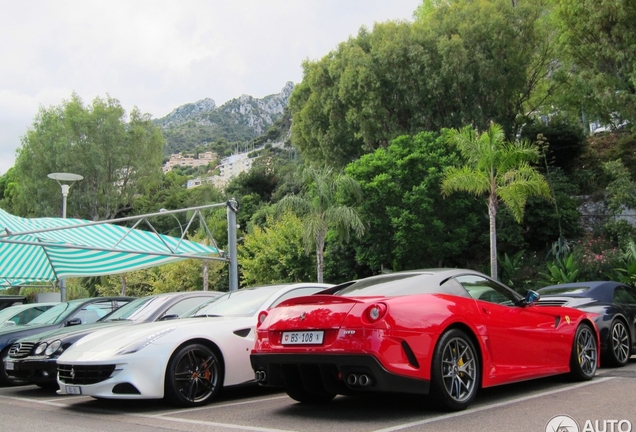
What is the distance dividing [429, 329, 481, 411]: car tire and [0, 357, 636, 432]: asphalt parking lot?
0.44 ft

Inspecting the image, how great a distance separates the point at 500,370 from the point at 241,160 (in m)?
159

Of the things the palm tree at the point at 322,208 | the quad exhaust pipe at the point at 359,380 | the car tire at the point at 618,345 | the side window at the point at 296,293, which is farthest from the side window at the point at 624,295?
the palm tree at the point at 322,208

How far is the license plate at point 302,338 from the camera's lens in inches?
217

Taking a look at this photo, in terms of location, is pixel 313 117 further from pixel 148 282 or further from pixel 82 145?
pixel 82 145

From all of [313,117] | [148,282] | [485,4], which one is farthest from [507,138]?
[148,282]

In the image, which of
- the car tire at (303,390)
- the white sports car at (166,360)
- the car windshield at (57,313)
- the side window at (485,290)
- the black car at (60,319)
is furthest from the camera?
the car windshield at (57,313)

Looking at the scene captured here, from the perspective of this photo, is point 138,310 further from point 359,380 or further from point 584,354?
point 584,354

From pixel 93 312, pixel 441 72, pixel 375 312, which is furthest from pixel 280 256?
pixel 375 312

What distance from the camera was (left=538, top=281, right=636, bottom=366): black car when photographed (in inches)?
338

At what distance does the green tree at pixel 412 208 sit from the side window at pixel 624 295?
671 inches

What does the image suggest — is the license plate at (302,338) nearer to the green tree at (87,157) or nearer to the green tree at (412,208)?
the green tree at (412,208)

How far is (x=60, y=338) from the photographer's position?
29.3ft

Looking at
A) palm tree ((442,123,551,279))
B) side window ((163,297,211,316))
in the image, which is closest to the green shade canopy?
side window ((163,297,211,316))

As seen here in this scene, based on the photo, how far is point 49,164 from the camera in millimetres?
46719
